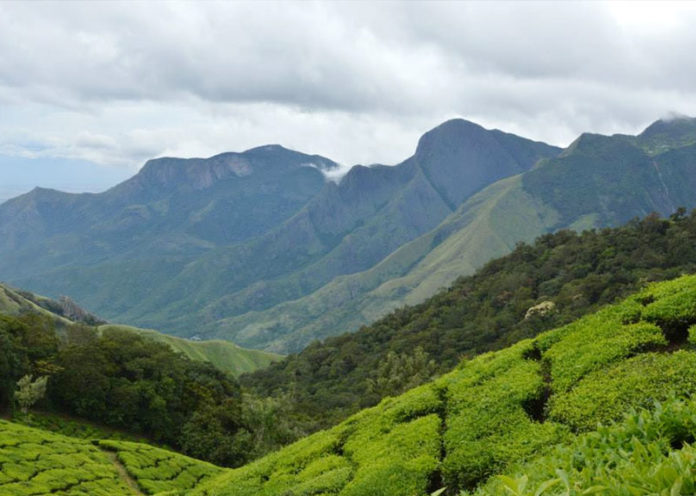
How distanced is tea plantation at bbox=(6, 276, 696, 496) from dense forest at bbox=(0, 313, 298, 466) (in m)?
43.2

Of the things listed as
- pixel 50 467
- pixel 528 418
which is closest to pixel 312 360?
pixel 50 467

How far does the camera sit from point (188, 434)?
7181 centimetres

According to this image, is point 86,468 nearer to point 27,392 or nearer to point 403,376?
point 27,392

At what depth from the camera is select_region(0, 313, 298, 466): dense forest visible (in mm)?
67000

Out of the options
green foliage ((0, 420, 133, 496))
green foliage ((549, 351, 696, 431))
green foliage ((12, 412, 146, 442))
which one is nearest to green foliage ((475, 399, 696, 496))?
green foliage ((549, 351, 696, 431))

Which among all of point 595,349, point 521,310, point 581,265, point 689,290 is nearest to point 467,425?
point 595,349

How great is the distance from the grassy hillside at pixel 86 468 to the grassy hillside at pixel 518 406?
51.2 feet

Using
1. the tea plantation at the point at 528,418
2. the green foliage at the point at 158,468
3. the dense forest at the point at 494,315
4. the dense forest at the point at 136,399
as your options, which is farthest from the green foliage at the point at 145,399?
the tea plantation at the point at 528,418

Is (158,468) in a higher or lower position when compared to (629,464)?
lower

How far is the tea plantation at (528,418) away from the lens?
1173cm

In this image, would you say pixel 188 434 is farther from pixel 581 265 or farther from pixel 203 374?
pixel 581 265

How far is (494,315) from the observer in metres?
166

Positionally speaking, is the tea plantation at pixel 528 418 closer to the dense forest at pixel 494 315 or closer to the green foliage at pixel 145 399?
the green foliage at pixel 145 399

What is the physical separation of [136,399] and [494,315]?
121149mm
